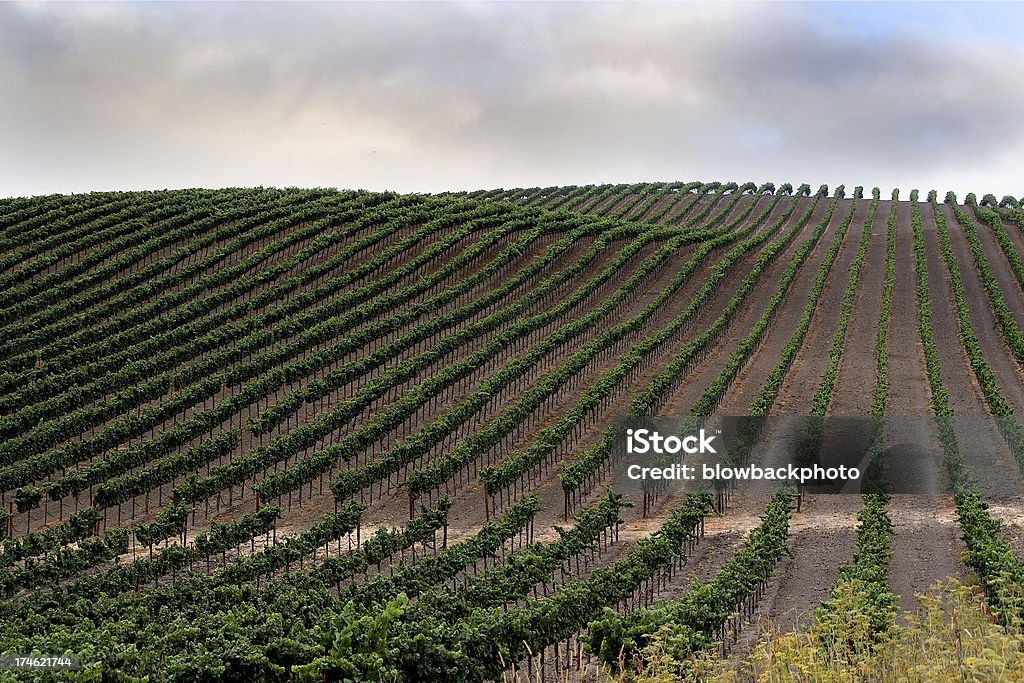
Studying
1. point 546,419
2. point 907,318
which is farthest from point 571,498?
point 907,318

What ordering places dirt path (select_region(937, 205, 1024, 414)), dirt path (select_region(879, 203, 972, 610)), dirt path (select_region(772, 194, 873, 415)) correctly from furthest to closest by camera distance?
dirt path (select_region(937, 205, 1024, 414))
dirt path (select_region(772, 194, 873, 415))
dirt path (select_region(879, 203, 972, 610))

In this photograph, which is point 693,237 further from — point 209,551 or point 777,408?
point 209,551

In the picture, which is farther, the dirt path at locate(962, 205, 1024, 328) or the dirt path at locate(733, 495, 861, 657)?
the dirt path at locate(962, 205, 1024, 328)

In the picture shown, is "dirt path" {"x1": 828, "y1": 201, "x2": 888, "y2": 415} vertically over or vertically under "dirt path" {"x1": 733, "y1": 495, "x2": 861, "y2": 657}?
over

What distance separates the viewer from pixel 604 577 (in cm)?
2622

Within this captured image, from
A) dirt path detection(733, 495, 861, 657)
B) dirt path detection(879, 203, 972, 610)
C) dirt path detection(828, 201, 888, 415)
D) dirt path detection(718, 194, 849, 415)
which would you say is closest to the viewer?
dirt path detection(733, 495, 861, 657)

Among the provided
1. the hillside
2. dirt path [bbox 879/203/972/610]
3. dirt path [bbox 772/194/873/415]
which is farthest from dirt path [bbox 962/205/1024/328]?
dirt path [bbox 772/194/873/415]

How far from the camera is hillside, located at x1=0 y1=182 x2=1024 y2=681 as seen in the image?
23953 millimetres

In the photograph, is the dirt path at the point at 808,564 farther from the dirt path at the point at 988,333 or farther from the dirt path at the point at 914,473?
the dirt path at the point at 988,333

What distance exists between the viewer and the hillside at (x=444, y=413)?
78.6ft

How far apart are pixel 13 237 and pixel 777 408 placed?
173 ft

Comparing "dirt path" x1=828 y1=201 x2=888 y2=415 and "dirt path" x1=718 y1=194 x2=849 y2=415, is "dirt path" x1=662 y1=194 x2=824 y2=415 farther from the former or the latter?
"dirt path" x1=828 y1=201 x2=888 y2=415

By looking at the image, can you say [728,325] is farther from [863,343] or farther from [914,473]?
[914,473]

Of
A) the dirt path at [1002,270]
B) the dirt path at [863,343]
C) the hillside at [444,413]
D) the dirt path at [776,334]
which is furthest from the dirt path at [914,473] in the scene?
the dirt path at [776,334]
